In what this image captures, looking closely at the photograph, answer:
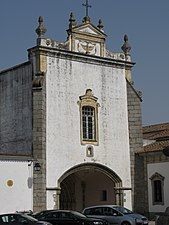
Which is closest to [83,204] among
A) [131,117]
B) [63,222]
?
[131,117]

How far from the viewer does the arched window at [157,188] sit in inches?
1205

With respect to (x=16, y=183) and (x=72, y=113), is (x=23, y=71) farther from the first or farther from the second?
(x=16, y=183)

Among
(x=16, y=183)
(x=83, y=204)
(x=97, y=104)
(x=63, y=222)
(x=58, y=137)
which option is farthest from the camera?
(x=83, y=204)

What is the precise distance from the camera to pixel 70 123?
2978 cm

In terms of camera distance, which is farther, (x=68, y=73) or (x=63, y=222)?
(x=68, y=73)

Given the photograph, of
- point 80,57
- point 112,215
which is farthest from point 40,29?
point 112,215

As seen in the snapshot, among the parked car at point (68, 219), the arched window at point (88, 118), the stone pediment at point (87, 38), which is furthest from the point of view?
the stone pediment at point (87, 38)

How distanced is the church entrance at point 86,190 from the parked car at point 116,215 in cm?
721

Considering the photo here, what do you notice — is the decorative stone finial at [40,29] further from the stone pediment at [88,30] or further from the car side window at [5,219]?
the car side window at [5,219]

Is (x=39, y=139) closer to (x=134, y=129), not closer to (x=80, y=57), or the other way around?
(x=80, y=57)

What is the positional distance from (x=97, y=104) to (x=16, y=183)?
7.38m

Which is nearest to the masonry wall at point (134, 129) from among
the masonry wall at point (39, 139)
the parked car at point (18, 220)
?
the masonry wall at point (39, 139)

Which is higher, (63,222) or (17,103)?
(17,103)

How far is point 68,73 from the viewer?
30.1 m
